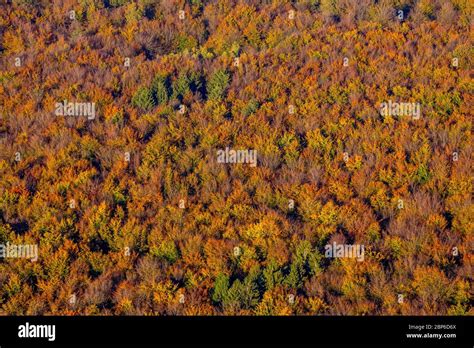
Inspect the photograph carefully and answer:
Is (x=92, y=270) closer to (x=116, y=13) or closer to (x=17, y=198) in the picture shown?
(x=17, y=198)

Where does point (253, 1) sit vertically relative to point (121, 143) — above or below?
above

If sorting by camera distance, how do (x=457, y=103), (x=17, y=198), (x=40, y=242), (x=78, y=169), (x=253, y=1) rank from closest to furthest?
(x=40, y=242) < (x=17, y=198) < (x=78, y=169) < (x=457, y=103) < (x=253, y=1)

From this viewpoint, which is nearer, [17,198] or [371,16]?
[17,198]
